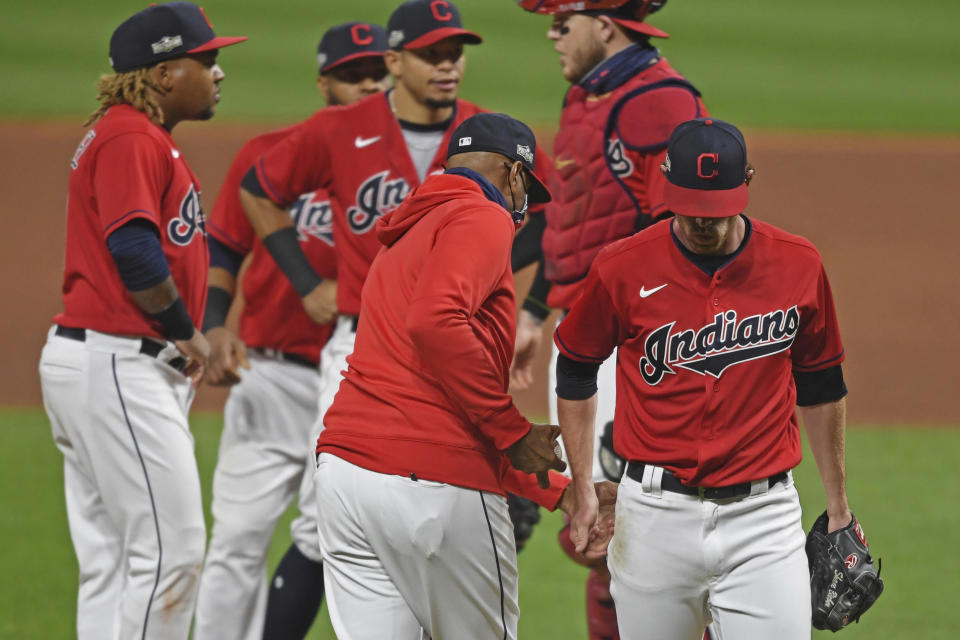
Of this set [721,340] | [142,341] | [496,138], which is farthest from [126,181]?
[721,340]

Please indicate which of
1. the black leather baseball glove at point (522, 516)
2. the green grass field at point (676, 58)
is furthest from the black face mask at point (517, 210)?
the green grass field at point (676, 58)

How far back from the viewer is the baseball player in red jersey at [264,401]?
4840mm

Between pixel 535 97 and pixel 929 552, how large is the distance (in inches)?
459

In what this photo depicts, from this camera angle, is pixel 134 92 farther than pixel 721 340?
Yes

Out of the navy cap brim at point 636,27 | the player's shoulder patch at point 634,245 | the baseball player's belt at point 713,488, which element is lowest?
the baseball player's belt at point 713,488

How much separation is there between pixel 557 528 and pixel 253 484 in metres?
2.28

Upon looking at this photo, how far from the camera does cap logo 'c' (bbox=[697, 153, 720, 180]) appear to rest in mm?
3025

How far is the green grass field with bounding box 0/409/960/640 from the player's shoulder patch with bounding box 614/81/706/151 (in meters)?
2.14

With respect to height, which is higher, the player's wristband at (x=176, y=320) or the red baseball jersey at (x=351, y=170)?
the red baseball jersey at (x=351, y=170)

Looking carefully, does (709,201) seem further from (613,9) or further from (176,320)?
(176,320)

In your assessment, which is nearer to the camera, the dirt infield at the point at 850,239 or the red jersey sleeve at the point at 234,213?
the red jersey sleeve at the point at 234,213

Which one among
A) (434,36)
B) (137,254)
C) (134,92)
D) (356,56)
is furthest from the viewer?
(356,56)

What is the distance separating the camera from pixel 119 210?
388 centimetres

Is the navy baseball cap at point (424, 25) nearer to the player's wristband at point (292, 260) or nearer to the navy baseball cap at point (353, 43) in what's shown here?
the navy baseball cap at point (353, 43)
